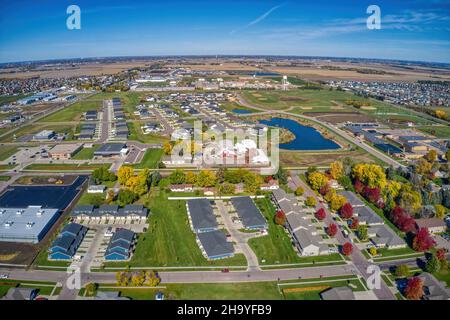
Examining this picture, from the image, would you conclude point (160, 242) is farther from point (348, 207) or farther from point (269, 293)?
point (348, 207)

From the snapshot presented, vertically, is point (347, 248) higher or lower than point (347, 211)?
lower

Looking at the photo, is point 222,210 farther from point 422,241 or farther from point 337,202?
point 422,241

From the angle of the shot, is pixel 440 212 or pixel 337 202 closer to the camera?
pixel 440 212

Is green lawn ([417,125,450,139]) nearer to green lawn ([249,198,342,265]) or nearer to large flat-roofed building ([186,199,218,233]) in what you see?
green lawn ([249,198,342,265])

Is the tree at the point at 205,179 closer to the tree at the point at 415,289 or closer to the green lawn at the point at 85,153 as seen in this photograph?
the green lawn at the point at 85,153

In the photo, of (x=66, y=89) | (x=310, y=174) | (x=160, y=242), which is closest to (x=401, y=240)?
(x=310, y=174)

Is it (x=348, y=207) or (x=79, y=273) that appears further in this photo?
(x=348, y=207)

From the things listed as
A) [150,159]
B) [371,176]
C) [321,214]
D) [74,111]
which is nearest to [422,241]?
[321,214]
